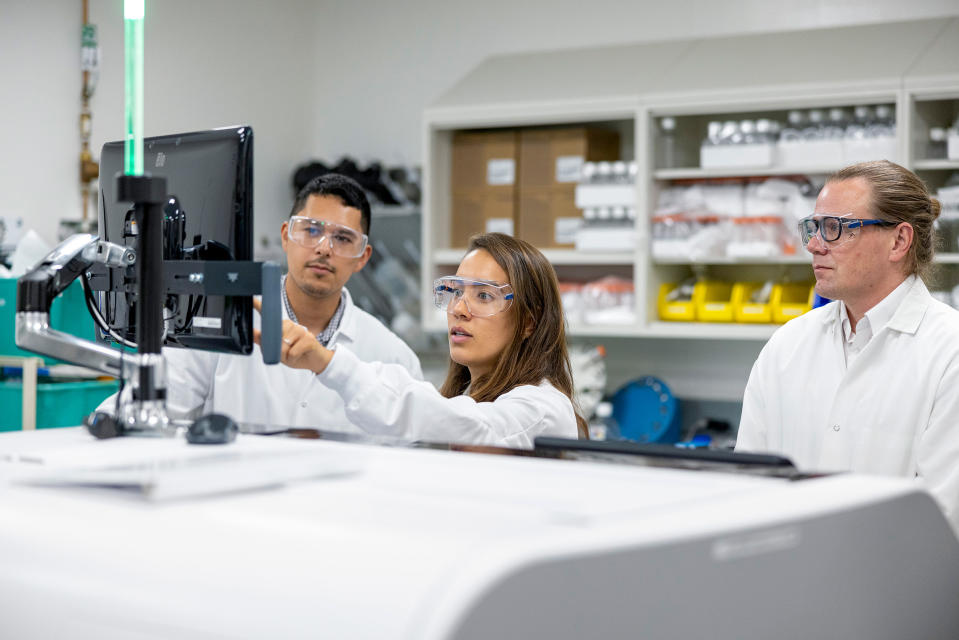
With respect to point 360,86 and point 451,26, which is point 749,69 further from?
point 360,86

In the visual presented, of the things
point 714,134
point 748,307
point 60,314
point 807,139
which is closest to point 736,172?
point 714,134

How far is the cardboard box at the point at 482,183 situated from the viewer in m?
4.82

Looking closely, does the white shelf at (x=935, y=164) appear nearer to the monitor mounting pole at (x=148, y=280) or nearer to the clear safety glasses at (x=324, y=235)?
the clear safety glasses at (x=324, y=235)

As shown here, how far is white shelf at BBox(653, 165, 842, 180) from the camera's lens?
4160 mm

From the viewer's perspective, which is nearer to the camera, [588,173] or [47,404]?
[47,404]

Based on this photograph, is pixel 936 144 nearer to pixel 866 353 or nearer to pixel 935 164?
pixel 935 164

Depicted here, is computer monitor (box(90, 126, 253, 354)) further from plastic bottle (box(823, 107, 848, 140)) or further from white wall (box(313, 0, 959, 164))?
white wall (box(313, 0, 959, 164))

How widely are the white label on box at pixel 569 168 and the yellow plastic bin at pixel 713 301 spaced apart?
699 mm

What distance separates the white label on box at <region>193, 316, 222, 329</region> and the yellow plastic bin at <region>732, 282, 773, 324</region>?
3.00 m

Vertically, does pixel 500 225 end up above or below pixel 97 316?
above

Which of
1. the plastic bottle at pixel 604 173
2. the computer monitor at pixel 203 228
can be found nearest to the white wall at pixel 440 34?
the plastic bottle at pixel 604 173

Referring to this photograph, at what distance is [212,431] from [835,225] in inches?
58.5

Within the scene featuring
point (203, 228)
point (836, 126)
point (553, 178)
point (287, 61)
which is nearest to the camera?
point (203, 228)

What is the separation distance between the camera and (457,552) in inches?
32.5
